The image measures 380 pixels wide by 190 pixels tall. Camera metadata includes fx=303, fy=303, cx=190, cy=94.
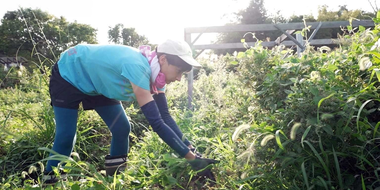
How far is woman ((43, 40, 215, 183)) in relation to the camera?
6.08 feet

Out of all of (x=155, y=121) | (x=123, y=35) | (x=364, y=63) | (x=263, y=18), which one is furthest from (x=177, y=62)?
(x=123, y=35)

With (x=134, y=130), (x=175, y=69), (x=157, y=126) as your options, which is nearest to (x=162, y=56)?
(x=175, y=69)

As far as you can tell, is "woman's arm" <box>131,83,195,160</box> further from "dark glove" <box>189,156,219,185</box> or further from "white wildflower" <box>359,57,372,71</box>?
"white wildflower" <box>359,57,372,71</box>

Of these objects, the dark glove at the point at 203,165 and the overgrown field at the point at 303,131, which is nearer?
the overgrown field at the point at 303,131

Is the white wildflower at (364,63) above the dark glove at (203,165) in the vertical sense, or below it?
above

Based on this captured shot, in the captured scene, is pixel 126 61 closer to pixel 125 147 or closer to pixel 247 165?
pixel 125 147

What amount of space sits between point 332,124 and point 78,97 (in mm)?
1677

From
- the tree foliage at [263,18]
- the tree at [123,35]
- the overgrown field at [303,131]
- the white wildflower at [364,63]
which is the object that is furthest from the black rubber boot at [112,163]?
the tree at [123,35]

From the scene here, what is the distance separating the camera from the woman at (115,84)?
1854 millimetres

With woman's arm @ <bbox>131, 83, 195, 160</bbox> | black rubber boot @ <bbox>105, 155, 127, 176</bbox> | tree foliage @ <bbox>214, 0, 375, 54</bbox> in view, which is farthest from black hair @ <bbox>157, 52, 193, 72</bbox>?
tree foliage @ <bbox>214, 0, 375, 54</bbox>

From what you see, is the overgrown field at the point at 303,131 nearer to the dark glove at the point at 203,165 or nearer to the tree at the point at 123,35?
the dark glove at the point at 203,165

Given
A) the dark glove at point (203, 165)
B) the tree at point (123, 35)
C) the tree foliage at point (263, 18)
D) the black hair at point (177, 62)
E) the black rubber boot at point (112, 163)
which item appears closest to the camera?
the dark glove at point (203, 165)

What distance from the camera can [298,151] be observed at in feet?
4.40

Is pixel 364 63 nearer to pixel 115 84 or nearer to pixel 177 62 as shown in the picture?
pixel 177 62
